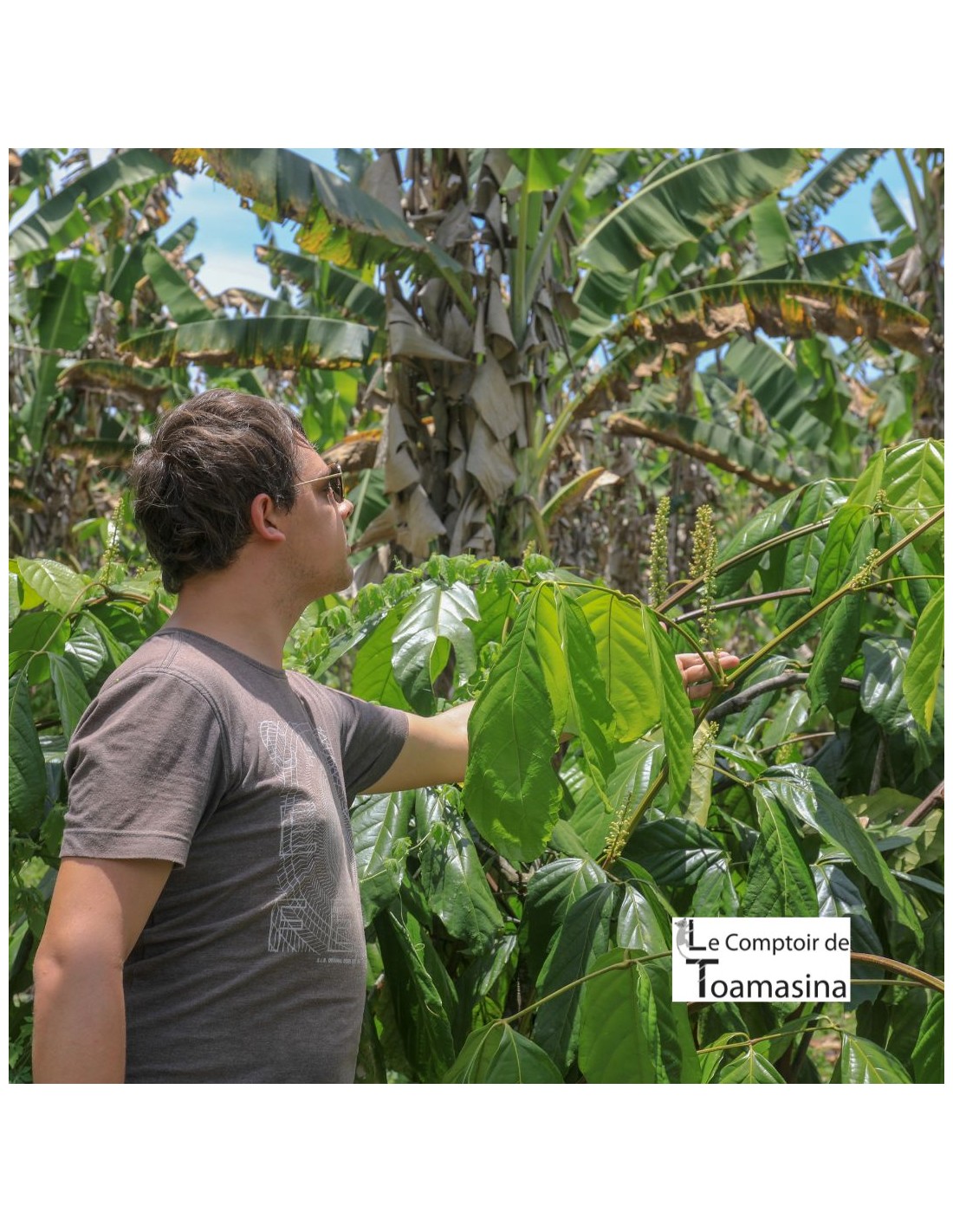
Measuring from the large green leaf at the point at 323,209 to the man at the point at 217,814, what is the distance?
1.97 metres

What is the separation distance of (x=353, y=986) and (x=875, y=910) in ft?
2.66

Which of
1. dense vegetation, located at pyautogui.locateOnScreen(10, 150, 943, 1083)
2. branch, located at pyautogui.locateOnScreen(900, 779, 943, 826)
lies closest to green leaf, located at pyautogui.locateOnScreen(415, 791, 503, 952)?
dense vegetation, located at pyautogui.locateOnScreen(10, 150, 943, 1083)

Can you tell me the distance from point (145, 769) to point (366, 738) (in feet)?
1.17

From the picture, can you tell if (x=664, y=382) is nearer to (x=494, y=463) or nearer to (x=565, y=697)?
(x=494, y=463)

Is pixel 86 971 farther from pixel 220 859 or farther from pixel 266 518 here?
pixel 266 518

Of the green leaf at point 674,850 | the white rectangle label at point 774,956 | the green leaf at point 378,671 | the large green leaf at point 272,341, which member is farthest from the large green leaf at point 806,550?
the large green leaf at point 272,341

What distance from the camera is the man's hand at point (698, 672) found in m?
1.28

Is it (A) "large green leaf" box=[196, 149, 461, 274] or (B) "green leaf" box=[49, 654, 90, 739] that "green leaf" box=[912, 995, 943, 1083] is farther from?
(A) "large green leaf" box=[196, 149, 461, 274]

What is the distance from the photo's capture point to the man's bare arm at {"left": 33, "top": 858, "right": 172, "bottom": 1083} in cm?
86

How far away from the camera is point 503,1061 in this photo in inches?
42.4

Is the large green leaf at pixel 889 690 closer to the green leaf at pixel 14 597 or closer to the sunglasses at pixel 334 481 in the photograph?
the sunglasses at pixel 334 481

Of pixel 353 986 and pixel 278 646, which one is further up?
pixel 278 646
